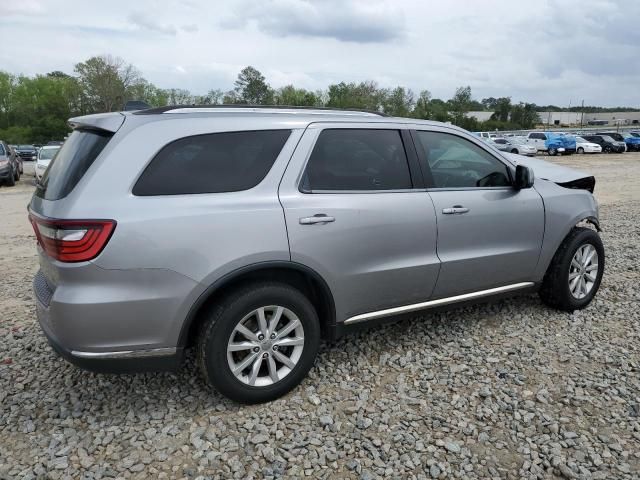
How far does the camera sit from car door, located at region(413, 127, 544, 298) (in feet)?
12.2

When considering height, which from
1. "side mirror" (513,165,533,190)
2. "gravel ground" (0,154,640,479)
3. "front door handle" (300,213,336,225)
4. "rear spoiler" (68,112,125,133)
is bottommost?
"gravel ground" (0,154,640,479)

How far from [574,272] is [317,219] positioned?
2.69 meters

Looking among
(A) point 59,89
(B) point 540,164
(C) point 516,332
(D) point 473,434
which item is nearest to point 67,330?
(D) point 473,434

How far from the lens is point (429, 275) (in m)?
3.64

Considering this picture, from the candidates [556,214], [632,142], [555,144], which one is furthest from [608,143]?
[556,214]

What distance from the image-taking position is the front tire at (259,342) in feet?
9.52

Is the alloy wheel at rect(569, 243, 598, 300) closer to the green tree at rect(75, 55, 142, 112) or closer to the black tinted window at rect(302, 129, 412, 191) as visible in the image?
the black tinted window at rect(302, 129, 412, 191)

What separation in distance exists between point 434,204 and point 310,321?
1.22 metres

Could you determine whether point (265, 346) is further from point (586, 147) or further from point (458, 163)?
point (586, 147)

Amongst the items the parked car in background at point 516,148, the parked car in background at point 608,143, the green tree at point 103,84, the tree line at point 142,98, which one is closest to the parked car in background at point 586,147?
the parked car in background at point 608,143

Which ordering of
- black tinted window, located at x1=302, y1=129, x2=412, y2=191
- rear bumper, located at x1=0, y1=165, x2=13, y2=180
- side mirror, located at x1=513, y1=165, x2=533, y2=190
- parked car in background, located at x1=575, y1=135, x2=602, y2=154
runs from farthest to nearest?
1. parked car in background, located at x1=575, y1=135, x2=602, y2=154
2. rear bumper, located at x1=0, y1=165, x2=13, y2=180
3. side mirror, located at x1=513, y1=165, x2=533, y2=190
4. black tinted window, located at x1=302, y1=129, x2=412, y2=191

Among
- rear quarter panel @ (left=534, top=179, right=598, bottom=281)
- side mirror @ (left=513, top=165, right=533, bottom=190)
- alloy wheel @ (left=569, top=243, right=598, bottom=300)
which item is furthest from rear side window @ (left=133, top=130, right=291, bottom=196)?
alloy wheel @ (left=569, top=243, right=598, bottom=300)

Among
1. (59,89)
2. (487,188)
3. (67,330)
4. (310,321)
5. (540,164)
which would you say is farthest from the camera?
(59,89)

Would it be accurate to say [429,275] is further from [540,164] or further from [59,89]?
[59,89]
